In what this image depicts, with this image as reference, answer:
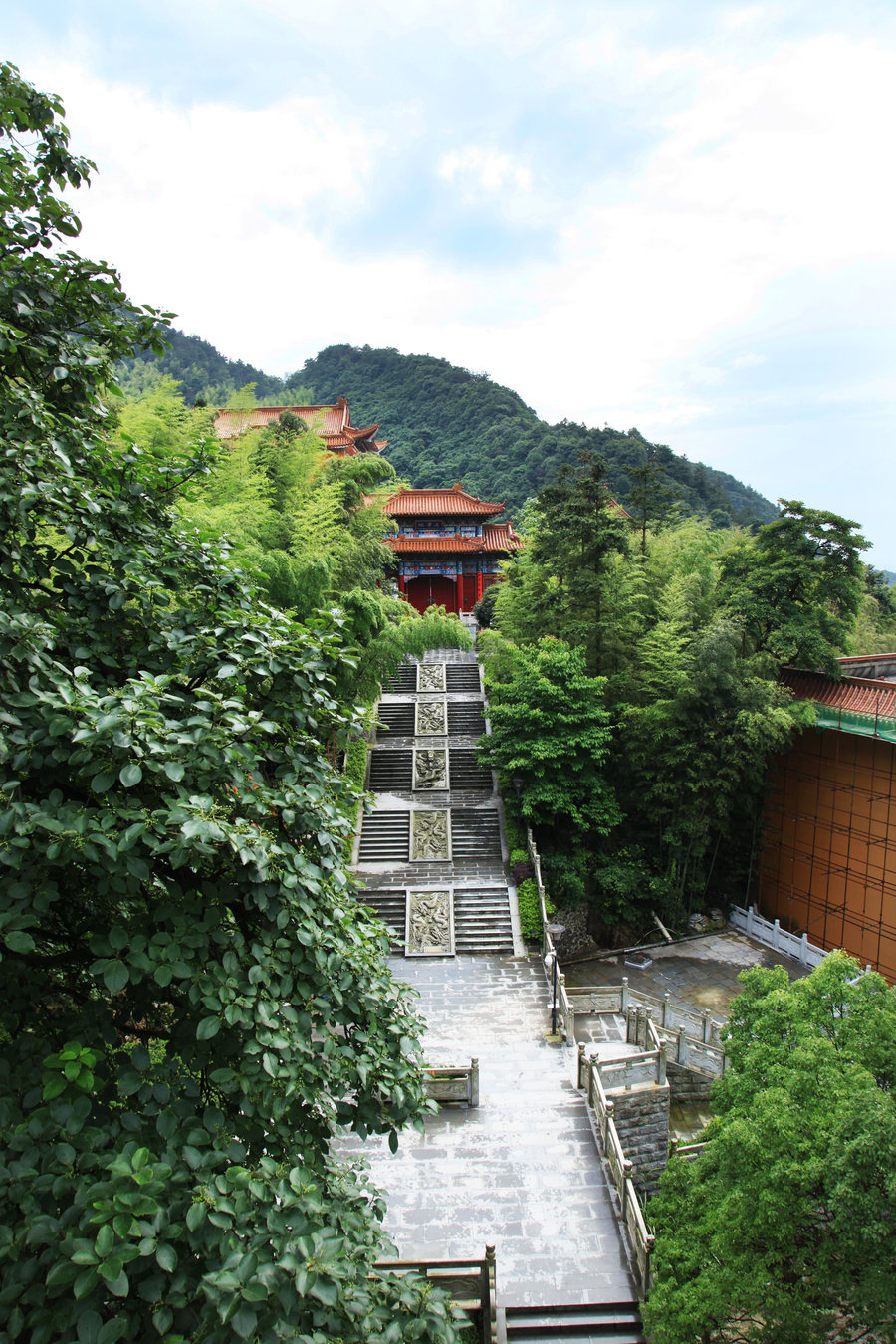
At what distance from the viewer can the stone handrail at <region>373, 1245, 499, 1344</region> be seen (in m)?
5.49

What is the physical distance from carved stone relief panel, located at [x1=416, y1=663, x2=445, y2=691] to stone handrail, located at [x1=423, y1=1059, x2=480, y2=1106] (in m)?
11.5

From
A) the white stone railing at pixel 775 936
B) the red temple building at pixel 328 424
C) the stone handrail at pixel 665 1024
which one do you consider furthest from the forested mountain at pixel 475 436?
the stone handrail at pixel 665 1024

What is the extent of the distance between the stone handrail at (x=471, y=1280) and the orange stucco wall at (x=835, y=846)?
30.3ft

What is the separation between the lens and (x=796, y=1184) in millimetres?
4480

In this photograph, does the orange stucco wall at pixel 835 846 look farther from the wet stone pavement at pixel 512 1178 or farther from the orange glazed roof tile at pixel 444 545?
the orange glazed roof tile at pixel 444 545

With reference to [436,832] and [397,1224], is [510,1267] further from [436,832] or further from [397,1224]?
[436,832]

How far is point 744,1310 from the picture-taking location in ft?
15.6

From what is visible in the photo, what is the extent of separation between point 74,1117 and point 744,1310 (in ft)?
16.0

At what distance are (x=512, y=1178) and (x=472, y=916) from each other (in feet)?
16.9

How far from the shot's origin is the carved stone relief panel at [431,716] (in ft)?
56.4

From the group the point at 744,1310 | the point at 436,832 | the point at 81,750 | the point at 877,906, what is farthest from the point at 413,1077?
the point at 877,906

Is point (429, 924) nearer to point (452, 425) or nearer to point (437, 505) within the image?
point (437, 505)

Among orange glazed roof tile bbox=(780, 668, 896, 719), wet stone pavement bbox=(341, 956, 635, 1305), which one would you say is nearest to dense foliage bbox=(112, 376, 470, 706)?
wet stone pavement bbox=(341, 956, 635, 1305)

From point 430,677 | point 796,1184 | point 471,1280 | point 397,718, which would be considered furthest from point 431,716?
point 796,1184
